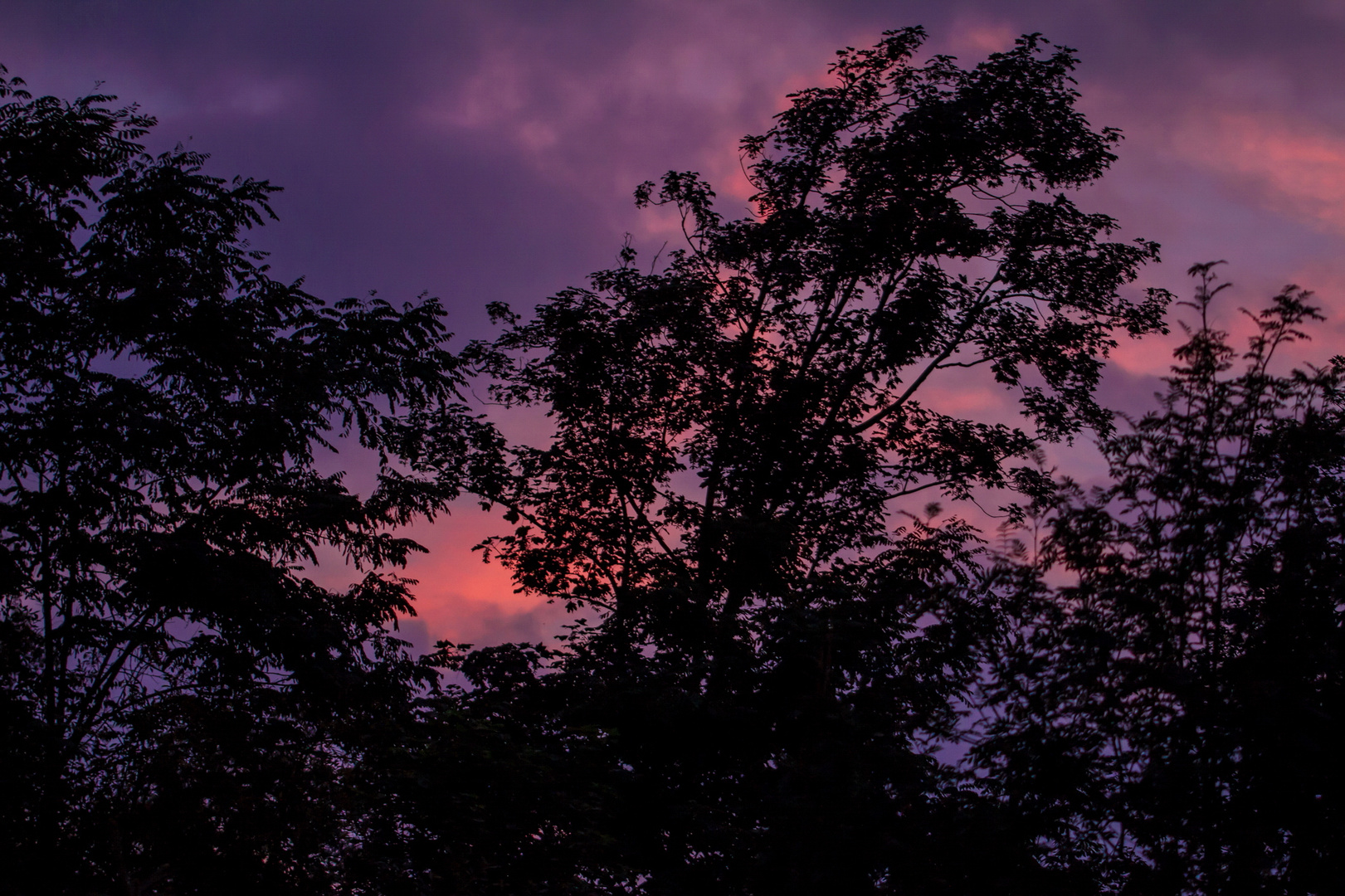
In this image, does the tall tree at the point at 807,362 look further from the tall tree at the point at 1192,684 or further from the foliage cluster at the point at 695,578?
the tall tree at the point at 1192,684

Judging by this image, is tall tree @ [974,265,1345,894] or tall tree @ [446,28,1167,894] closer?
tall tree @ [974,265,1345,894]

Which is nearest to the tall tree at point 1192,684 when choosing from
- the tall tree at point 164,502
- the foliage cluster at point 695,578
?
the foliage cluster at point 695,578

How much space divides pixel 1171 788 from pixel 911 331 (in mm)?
14656

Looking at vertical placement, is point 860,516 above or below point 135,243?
below

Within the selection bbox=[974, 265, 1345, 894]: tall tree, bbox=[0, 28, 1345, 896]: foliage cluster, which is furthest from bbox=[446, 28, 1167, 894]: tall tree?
bbox=[974, 265, 1345, 894]: tall tree

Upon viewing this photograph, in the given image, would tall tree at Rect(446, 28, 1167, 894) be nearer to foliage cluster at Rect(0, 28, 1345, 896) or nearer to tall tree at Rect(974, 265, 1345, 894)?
foliage cluster at Rect(0, 28, 1345, 896)

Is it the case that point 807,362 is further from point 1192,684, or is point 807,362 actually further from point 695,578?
point 1192,684

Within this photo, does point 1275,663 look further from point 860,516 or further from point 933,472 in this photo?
point 933,472

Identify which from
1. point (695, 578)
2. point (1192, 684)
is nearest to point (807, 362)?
point (695, 578)

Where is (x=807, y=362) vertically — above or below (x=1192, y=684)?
above

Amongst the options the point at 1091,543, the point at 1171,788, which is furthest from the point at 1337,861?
the point at 1091,543

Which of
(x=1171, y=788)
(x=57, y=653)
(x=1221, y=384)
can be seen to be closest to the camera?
(x=1171, y=788)

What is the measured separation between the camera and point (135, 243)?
1756 cm

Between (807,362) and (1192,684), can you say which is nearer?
(1192,684)
